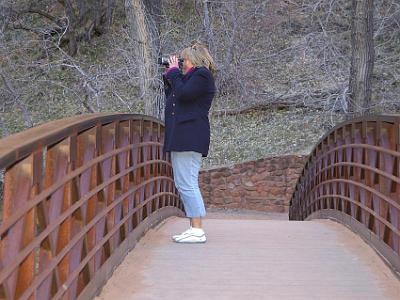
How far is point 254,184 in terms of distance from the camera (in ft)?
54.5

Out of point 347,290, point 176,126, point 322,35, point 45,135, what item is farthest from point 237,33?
point 45,135

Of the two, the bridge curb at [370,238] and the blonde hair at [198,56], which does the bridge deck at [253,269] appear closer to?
the bridge curb at [370,238]

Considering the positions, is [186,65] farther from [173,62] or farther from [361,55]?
[361,55]

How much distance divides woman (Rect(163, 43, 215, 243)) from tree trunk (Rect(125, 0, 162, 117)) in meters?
8.27

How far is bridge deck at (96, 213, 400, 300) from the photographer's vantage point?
4.65m

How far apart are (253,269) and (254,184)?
37.3 feet

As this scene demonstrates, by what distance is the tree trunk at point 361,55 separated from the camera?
14.3 meters

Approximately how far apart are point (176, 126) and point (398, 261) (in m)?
2.04

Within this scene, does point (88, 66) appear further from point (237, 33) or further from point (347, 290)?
point (347, 290)

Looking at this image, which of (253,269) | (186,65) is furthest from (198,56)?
(253,269)

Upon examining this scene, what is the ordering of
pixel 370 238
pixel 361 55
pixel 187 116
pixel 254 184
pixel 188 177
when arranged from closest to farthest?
pixel 187 116
pixel 188 177
pixel 370 238
pixel 361 55
pixel 254 184

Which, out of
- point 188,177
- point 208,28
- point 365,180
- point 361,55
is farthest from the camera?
point 208,28

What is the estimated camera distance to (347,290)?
4.71m

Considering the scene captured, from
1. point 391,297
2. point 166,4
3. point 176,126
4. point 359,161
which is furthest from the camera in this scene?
point 166,4
